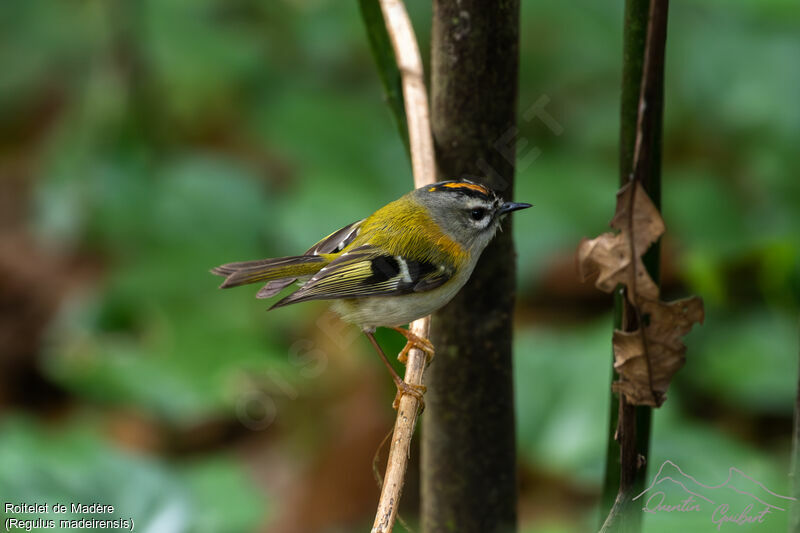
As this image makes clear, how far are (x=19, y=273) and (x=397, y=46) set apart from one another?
11.8 ft

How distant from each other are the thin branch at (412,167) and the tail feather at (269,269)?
32 centimetres

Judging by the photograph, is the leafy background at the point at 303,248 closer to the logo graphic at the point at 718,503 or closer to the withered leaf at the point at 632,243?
the logo graphic at the point at 718,503

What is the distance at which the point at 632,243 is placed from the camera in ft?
4.61

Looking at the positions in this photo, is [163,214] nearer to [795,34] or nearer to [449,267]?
[449,267]

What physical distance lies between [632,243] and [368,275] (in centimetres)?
89

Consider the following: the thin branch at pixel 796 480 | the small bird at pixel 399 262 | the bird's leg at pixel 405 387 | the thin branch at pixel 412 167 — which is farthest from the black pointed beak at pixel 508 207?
the thin branch at pixel 796 480

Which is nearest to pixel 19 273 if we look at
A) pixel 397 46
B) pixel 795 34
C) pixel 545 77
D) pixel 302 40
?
pixel 302 40

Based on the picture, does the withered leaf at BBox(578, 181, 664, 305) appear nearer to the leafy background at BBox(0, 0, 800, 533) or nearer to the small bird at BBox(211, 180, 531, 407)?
the small bird at BBox(211, 180, 531, 407)

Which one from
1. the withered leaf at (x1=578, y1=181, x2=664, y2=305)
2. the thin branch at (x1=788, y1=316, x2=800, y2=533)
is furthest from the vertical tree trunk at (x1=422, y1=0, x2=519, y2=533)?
the thin branch at (x1=788, y1=316, x2=800, y2=533)

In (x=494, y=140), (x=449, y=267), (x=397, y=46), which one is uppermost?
(x=397, y=46)

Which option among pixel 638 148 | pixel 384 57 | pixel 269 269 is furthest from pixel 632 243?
pixel 269 269

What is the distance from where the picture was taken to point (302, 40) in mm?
4641

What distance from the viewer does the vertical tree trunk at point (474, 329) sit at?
5.89 feet

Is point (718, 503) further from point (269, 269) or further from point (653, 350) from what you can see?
point (269, 269)
